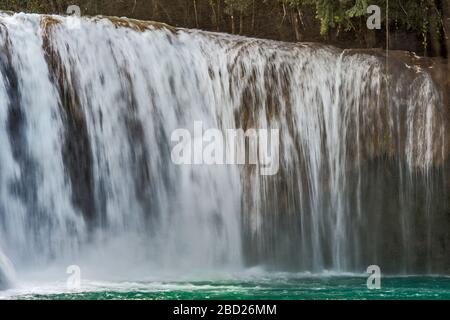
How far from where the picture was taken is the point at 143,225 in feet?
53.6

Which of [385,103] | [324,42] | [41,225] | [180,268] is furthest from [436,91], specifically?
[41,225]

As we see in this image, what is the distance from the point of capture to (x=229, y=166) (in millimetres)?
16953

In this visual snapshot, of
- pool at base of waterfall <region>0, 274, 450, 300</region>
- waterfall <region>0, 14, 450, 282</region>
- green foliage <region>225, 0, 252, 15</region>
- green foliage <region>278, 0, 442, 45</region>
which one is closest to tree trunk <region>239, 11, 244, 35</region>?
green foliage <region>225, 0, 252, 15</region>

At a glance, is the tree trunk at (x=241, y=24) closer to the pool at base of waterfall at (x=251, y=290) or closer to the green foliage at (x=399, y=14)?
the green foliage at (x=399, y=14)

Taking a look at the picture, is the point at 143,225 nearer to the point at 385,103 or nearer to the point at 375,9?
the point at 385,103

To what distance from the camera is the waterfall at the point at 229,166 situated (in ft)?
51.7

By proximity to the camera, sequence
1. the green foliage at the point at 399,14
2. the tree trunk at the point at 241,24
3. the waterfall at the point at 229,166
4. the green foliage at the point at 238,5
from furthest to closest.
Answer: the tree trunk at the point at 241,24 → the green foliage at the point at 238,5 → the green foliage at the point at 399,14 → the waterfall at the point at 229,166

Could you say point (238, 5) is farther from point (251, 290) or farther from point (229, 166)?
point (251, 290)

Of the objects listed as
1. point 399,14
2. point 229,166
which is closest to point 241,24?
point 399,14

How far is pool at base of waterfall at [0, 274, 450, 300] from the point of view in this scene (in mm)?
12844

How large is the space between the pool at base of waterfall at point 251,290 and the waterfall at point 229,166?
47.4 inches

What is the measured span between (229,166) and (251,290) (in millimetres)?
3465

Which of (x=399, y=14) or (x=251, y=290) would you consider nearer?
(x=251, y=290)

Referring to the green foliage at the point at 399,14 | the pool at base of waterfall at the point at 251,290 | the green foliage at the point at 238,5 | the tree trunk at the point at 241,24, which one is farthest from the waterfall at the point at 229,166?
the tree trunk at the point at 241,24
